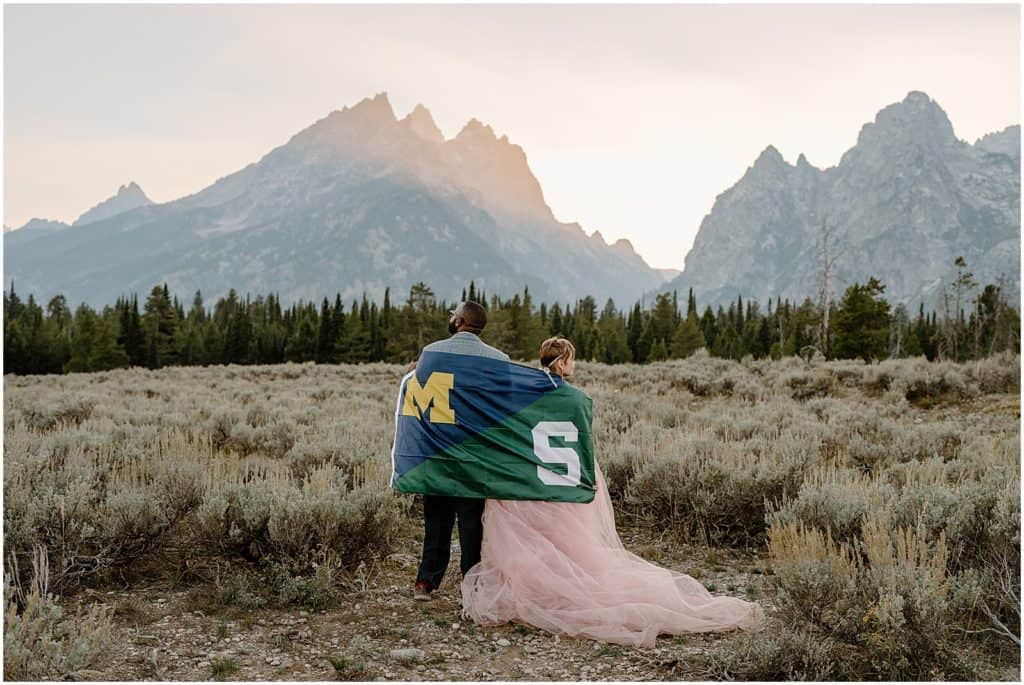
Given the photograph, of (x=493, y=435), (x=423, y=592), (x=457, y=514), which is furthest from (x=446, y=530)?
(x=493, y=435)

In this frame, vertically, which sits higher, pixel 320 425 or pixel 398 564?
pixel 320 425

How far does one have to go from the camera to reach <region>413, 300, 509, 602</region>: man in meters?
5.43

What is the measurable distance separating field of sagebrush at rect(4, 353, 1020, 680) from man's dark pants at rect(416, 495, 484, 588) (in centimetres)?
30

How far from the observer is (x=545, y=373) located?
5.43 meters

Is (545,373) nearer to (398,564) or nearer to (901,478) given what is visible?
(398,564)

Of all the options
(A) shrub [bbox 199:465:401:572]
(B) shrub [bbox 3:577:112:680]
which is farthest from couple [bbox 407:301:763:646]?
(B) shrub [bbox 3:577:112:680]

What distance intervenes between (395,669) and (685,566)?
10.4 ft

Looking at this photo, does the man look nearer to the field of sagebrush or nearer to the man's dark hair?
the man's dark hair

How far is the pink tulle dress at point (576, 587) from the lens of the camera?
4.85 meters

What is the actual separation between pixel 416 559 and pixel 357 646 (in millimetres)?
2074

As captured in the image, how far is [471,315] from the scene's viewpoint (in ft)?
18.0

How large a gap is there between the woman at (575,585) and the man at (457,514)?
0.35 feet

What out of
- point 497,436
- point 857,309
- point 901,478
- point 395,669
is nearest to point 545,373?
point 497,436

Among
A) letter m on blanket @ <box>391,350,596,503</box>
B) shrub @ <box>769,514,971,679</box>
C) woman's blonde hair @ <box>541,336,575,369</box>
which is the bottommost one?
shrub @ <box>769,514,971,679</box>
